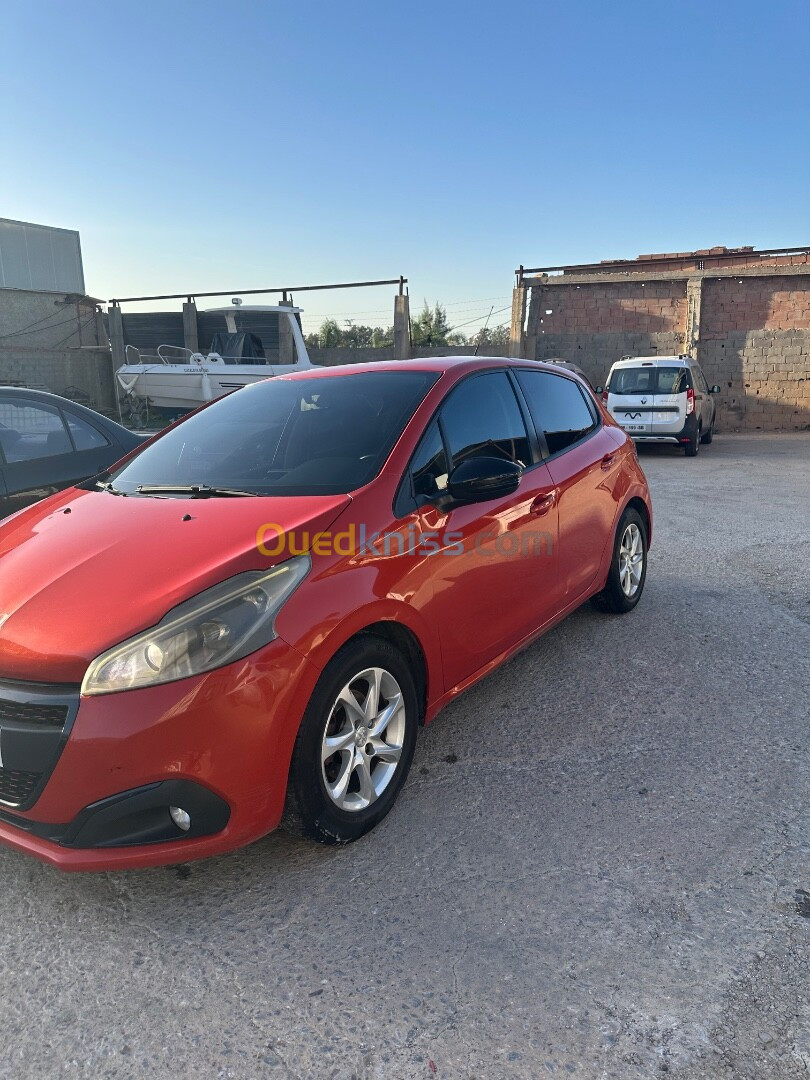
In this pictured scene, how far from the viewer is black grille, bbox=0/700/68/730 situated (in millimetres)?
2004

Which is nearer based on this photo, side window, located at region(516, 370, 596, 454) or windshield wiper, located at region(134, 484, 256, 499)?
windshield wiper, located at region(134, 484, 256, 499)

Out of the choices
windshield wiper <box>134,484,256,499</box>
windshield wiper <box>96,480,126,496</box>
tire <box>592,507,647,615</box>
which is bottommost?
tire <box>592,507,647,615</box>

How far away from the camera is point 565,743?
3172mm

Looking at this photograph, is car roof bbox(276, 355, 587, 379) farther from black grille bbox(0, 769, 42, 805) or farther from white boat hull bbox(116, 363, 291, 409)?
white boat hull bbox(116, 363, 291, 409)

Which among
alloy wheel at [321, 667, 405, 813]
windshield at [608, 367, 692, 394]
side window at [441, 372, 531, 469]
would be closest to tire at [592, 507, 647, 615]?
side window at [441, 372, 531, 469]

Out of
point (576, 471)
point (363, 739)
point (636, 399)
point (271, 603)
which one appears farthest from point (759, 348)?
point (271, 603)

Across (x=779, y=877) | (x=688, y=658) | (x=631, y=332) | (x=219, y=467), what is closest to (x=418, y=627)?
(x=219, y=467)

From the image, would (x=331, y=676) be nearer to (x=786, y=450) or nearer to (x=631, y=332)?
(x=786, y=450)

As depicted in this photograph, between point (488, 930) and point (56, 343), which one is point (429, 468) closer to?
point (488, 930)

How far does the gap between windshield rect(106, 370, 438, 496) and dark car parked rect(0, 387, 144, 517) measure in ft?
4.21

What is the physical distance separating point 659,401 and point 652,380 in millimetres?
441

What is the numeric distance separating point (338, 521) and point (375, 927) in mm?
1236

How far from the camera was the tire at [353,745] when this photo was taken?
7.45ft

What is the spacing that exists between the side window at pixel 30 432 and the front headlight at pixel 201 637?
2.99m
